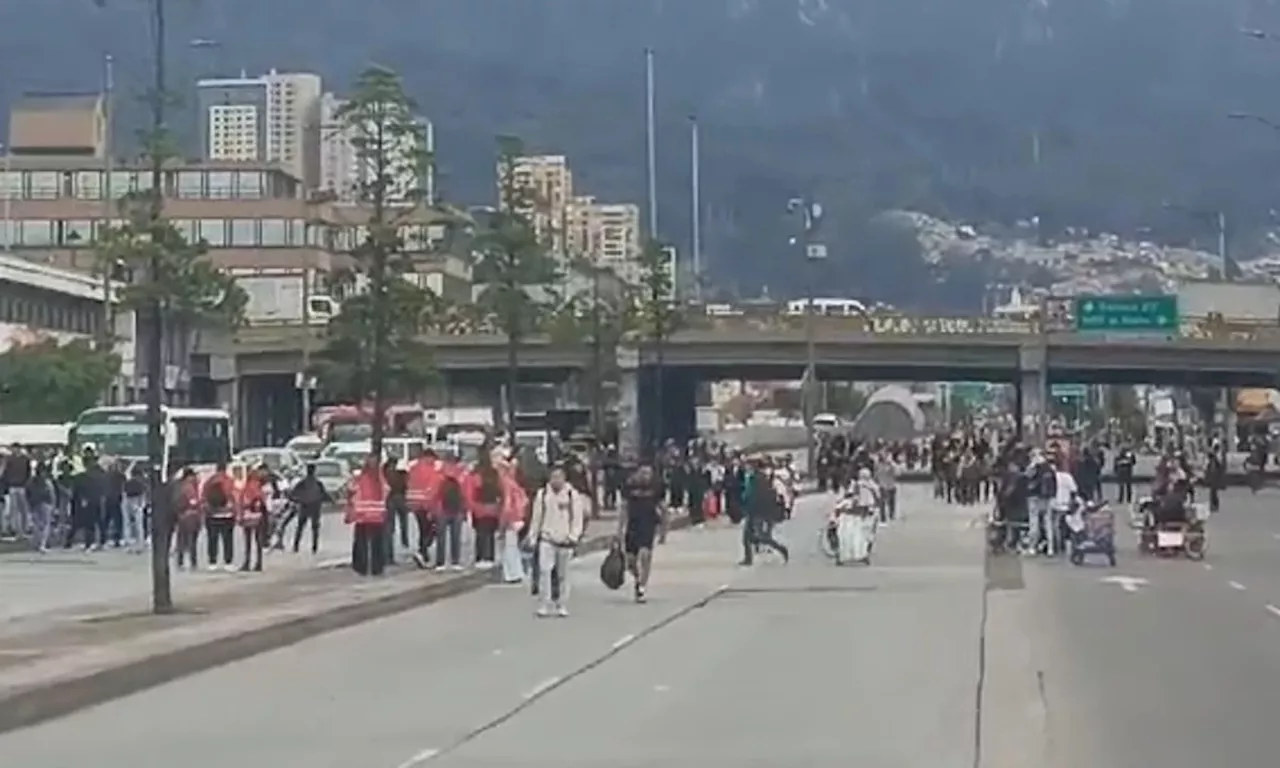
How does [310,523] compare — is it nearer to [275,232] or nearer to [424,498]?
[424,498]

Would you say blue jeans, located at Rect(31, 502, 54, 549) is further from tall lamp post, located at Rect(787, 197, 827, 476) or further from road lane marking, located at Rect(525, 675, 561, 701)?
tall lamp post, located at Rect(787, 197, 827, 476)

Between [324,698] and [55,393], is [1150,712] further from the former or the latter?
[55,393]

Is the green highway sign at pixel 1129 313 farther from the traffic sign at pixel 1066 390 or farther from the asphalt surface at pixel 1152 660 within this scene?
the asphalt surface at pixel 1152 660

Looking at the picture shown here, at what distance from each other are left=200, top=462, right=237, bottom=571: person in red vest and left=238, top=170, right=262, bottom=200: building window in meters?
117

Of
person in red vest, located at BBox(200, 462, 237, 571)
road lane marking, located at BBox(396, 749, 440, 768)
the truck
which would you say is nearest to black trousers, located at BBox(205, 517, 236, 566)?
person in red vest, located at BBox(200, 462, 237, 571)

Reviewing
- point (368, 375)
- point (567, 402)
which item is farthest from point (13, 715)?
point (567, 402)

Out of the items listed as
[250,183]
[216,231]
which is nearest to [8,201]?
[216,231]

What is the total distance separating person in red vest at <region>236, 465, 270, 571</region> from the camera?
44312 mm

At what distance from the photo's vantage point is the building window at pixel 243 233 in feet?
519

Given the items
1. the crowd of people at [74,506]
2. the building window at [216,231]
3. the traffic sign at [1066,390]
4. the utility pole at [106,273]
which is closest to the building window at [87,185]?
the building window at [216,231]

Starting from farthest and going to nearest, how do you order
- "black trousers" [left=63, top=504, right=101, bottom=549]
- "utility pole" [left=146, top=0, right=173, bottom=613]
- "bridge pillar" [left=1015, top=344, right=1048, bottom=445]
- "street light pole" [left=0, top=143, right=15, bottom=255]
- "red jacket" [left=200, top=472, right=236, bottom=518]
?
1. "street light pole" [left=0, top=143, right=15, bottom=255]
2. "bridge pillar" [left=1015, top=344, right=1048, bottom=445]
3. "black trousers" [left=63, top=504, right=101, bottom=549]
4. "red jacket" [left=200, top=472, right=236, bottom=518]
5. "utility pole" [left=146, top=0, right=173, bottom=613]

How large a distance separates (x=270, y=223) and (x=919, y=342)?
164ft

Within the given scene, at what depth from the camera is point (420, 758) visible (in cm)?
1802

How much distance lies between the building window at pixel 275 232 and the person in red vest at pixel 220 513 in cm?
11347
